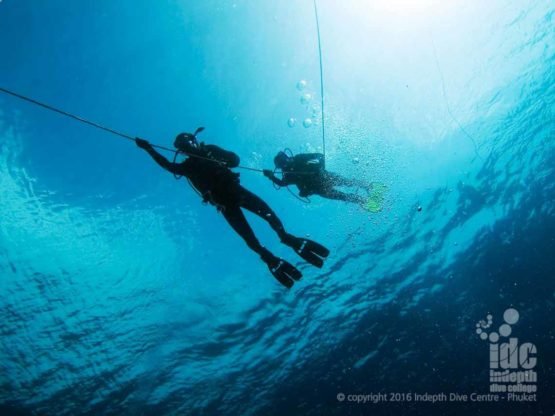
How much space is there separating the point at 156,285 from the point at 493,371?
65.6 ft

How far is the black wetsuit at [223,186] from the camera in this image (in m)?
7.42

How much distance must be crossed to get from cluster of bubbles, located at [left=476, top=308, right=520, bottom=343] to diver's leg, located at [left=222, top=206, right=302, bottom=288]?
1956 centimetres

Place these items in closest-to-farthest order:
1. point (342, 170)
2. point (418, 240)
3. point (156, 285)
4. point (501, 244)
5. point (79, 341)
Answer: point (342, 170) < point (156, 285) < point (79, 341) < point (418, 240) < point (501, 244)

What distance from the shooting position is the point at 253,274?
15.9 meters

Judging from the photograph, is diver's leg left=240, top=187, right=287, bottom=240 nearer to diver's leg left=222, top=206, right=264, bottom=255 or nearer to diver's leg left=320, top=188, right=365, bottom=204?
diver's leg left=222, top=206, right=264, bottom=255

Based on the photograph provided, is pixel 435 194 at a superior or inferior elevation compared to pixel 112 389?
superior

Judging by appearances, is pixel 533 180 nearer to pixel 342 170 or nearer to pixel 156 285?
pixel 342 170

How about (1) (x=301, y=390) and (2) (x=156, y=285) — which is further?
(1) (x=301, y=390)

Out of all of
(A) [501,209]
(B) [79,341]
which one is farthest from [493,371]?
(B) [79,341]

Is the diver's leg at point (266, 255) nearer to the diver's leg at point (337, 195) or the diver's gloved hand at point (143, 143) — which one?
the diver's gloved hand at point (143, 143)

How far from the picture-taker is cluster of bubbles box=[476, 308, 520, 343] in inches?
874

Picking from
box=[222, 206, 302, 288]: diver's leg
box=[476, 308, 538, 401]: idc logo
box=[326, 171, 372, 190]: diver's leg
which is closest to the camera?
box=[222, 206, 302, 288]: diver's leg

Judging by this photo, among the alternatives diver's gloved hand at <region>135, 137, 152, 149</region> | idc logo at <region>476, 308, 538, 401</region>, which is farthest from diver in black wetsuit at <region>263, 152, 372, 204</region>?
idc logo at <region>476, 308, 538, 401</region>

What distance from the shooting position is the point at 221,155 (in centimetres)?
745
